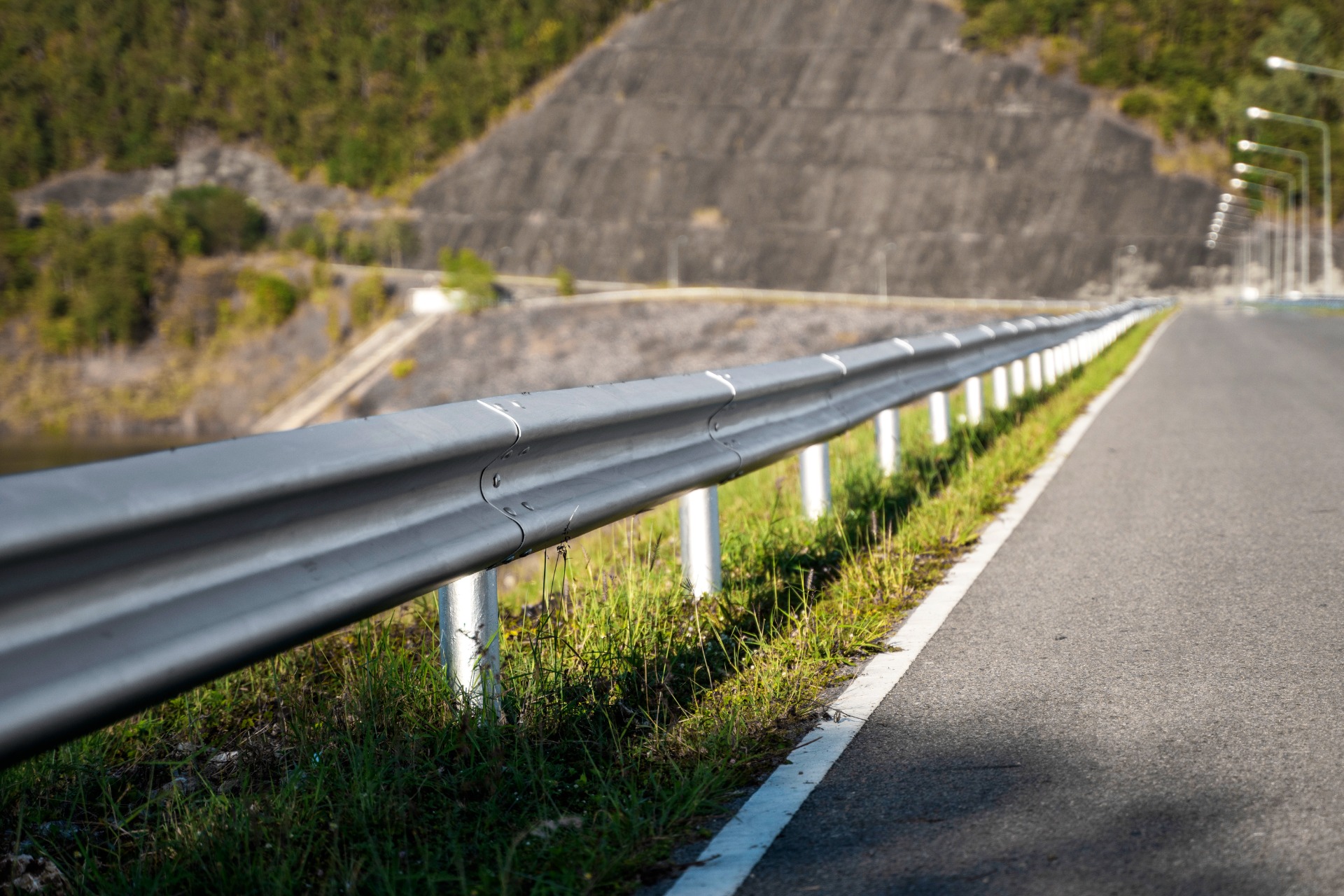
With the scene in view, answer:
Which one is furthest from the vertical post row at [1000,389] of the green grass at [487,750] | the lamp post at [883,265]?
the lamp post at [883,265]

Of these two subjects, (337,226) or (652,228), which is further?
(337,226)

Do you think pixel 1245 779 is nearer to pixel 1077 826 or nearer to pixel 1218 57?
pixel 1077 826

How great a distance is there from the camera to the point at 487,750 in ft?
11.4

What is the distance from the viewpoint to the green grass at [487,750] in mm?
2887

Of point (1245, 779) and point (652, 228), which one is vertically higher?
point (652, 228)

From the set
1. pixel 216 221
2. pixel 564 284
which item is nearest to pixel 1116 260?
pixel 564 284

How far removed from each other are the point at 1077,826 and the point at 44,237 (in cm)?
16344

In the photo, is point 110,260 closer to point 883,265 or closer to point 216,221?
point 216,221

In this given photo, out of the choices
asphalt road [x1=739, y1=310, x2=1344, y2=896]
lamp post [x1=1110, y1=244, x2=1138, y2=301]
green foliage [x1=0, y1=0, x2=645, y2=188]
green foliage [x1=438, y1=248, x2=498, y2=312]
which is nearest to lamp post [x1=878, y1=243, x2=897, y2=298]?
lamp post [x1=1110, y1=244, x2=1138, y2=301]

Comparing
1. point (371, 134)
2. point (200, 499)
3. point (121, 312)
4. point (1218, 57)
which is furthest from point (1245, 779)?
point (371, 134)

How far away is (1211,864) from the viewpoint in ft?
8.85

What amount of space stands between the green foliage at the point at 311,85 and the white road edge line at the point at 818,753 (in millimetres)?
138806

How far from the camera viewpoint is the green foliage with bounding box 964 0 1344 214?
11019 centimetres

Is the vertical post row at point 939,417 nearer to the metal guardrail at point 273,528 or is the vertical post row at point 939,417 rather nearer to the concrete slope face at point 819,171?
the metal guardrail at point 273,528
